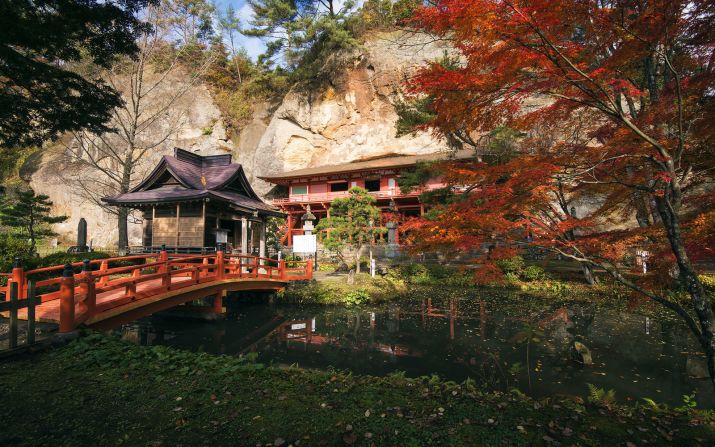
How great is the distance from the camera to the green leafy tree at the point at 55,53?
6.20 metres

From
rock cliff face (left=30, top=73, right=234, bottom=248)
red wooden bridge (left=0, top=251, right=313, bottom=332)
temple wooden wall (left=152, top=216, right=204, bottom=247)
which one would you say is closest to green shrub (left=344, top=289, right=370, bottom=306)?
red wooden bridge (left=0, top=251, right=313, bottom=332)

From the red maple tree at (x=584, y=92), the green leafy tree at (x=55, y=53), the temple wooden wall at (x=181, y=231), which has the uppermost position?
the green leafy tree at (x=55, y=53)

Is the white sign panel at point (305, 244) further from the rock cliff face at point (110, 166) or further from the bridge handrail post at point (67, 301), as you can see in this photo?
the rock cliff face at point (110, 166)

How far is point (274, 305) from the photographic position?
43.8ft

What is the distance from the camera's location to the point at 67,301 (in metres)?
5.61

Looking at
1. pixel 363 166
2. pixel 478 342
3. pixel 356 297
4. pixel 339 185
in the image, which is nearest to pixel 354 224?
pixel 356 297

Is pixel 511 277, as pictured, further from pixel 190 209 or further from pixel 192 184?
pixel 192 184

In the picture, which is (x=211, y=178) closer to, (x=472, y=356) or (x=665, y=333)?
(x=472, y=356)

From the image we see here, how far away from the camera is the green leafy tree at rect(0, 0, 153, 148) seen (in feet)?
20.3

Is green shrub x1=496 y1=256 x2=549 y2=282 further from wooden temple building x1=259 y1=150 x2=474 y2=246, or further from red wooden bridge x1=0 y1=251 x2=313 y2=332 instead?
red wooden bridge x1=0 y1=251 x2=313 y2=332

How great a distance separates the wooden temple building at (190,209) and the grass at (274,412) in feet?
29.1

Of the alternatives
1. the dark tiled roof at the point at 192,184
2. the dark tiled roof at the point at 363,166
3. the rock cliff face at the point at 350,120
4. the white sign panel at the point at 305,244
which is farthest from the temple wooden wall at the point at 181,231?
the rock cliff face at the point at 350,120

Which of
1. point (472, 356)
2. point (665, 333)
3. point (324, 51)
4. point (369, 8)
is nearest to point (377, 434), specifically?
Result: point (472, 356)

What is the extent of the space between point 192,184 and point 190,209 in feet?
4.45
